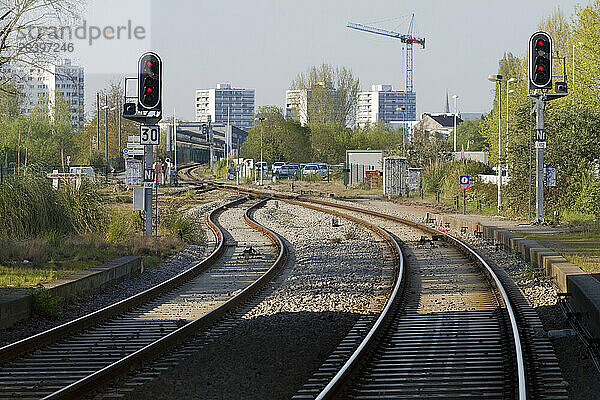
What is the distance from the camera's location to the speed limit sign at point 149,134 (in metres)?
21.6

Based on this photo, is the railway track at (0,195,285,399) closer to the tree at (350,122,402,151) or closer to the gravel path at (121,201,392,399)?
the gravel path at (121,201,392,399)

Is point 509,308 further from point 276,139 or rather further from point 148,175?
point 276,139

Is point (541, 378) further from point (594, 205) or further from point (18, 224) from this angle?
point (594, 205)

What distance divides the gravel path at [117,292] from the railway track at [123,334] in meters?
0.56

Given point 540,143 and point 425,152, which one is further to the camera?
point 425,152

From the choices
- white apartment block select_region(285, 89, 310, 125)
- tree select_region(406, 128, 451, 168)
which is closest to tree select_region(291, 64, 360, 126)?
white apartment block select_region(285, 89, 310, 125)

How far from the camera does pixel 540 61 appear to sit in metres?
24.0

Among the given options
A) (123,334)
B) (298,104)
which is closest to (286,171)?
(298,104)

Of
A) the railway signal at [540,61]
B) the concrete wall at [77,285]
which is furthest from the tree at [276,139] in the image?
the concrete wall at [77,285]

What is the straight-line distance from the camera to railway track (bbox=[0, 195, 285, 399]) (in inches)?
325

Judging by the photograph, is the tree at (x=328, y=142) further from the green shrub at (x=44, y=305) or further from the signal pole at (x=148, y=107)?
the green shrub at (x=44, y=305)

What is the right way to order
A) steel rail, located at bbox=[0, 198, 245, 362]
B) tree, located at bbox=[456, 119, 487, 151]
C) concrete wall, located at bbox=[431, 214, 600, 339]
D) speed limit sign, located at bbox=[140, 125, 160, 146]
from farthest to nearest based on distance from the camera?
1. tree, located at bbox=[456, 119, 487, 151]
2. speed limit sign, located at bbox=[140, 125, 160, 146]
3. concrete wall, located at bbox=[431, 214, 600, 339]
4. steel rail, located at bbox=[0, 198, 245, 362]

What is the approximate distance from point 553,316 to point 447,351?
10.3 feet

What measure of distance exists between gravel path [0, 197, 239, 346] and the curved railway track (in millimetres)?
4295
